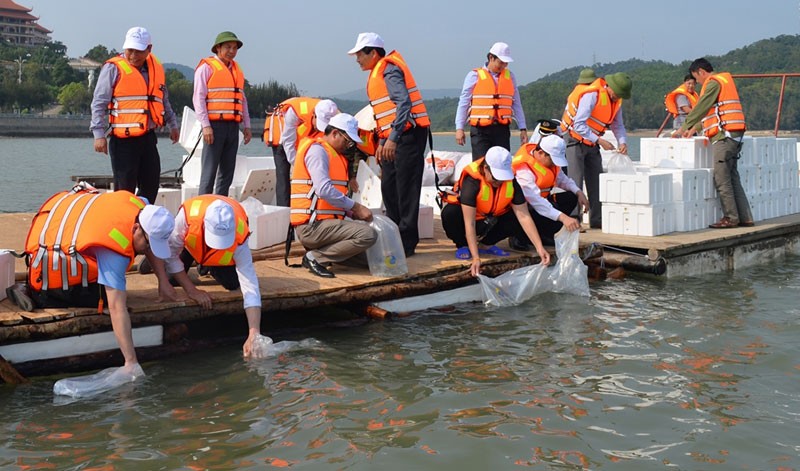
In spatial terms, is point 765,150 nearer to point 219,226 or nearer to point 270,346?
point 270,346

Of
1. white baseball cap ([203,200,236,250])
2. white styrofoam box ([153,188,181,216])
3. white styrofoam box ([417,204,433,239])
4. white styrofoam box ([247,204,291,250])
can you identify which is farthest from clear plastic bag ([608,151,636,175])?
white baseball cap ([203,200,236,250])

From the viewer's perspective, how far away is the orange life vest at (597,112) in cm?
1034

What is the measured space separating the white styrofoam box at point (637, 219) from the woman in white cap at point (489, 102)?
1.41 meters

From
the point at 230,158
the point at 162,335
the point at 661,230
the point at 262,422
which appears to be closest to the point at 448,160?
the point at 661,230

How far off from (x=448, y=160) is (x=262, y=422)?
23.0ft

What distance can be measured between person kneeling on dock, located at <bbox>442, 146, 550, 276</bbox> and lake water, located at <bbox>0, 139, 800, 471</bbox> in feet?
2.74

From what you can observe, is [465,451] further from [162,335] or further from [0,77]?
[0,77]

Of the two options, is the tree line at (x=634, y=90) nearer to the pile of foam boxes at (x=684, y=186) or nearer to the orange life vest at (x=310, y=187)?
the pile of foam boxes at (x=684, y=186)

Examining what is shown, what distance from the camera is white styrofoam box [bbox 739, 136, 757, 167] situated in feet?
37.2

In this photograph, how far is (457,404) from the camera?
18.9 ft

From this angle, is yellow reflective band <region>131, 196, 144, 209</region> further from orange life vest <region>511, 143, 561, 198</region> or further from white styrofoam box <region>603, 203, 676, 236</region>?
white styrofoam box <region>603, 203, 676, 236</region>

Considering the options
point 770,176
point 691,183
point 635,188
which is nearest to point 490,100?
point 635,188

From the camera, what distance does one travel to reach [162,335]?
21.6 feet

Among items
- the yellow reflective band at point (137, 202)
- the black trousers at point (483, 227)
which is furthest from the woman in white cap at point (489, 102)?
the yellow reflective band at point (137, 202)
